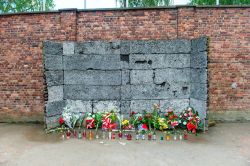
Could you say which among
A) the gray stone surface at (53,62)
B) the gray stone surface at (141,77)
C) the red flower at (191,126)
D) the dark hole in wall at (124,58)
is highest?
the dark hole in wall at (124,58)

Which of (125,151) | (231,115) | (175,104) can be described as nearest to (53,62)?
(125,151)

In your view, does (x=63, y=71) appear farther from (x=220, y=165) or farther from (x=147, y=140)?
(x=220, y=165)

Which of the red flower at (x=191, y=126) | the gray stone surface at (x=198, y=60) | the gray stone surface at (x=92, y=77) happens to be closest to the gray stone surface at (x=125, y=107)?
the gray stone surface at (x=92, y=77)

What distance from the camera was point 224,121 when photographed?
777 cm

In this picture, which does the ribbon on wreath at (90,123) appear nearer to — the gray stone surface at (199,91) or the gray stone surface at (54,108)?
the gray stone surface at (54,108)

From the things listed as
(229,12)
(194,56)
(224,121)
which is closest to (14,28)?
(194,56)

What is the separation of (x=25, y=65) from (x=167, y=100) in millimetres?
4657

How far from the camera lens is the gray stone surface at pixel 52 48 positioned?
6.80 m

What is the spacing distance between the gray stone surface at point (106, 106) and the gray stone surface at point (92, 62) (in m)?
1.02

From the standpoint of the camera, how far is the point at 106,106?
732 centimetres

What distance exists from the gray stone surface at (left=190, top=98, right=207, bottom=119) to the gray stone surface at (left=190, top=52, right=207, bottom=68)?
996 mm

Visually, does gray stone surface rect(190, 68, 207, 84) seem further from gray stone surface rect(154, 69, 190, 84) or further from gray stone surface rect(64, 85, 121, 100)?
gray stone surface rect(64, 85, 121, 100)

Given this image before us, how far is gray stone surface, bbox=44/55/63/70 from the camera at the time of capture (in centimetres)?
687

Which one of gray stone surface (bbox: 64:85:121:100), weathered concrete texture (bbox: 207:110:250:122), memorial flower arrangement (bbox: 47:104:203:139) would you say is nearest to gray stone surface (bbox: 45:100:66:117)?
memorial flower arrangement (bbox: 47:104:203:139)
